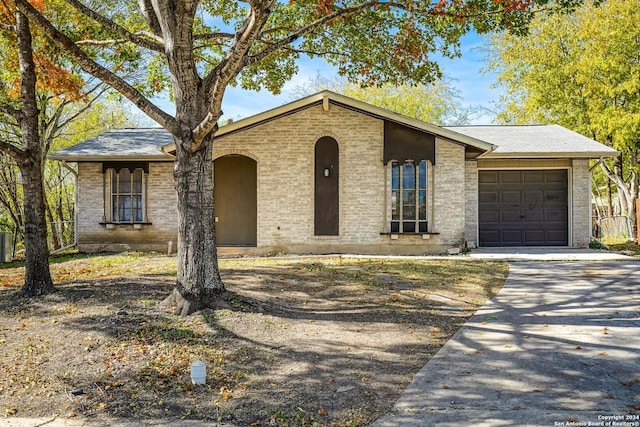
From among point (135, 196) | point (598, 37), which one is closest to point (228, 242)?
point (135, 196)

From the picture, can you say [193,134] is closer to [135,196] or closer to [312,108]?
[312,108]

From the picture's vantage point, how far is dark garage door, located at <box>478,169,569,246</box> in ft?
51.5

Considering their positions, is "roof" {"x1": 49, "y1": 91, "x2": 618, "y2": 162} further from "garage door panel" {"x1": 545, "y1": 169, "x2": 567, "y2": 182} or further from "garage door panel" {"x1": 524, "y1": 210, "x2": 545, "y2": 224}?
"garage door panel" {"x1": 524, "y1": 210, "x2": 545, "y2": 224}

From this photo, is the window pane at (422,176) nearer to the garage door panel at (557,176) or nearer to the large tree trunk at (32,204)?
the garage door panel at (557,176)

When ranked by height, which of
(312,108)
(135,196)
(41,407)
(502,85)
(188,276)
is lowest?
(41,407)

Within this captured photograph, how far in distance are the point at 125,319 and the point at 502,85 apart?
26.3 m

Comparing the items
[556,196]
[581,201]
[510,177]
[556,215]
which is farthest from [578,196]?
[510,177]

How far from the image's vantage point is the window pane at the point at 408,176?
1457cm

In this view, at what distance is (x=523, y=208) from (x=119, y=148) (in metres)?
13.0

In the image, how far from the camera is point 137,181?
16.5 m

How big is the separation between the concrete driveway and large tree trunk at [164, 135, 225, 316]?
3.20m

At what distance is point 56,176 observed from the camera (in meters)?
31.4

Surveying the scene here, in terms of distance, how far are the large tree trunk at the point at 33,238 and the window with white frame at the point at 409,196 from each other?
30.4 feet

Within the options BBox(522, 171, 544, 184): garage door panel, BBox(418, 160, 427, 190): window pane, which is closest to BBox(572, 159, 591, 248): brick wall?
BBox(522, 171, 544, 184): garage door panel
